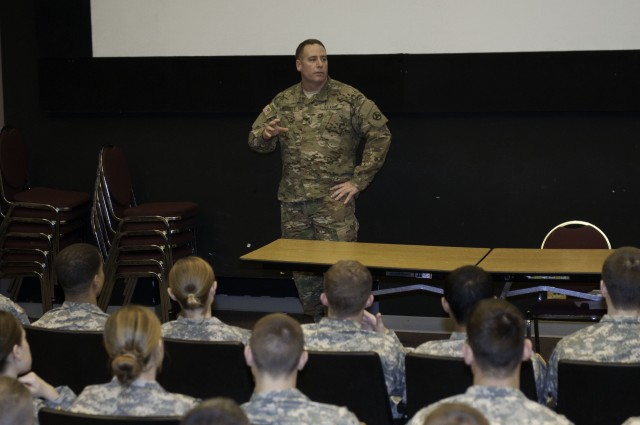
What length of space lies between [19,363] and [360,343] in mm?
1189

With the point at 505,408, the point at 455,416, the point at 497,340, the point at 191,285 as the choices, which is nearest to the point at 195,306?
the point at 191,285

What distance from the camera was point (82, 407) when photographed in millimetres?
2826

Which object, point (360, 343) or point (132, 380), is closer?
point (132, 380)

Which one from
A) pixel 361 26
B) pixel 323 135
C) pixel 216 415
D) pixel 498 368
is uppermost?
pixel 361 26

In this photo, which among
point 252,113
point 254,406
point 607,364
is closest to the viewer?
point 254,406

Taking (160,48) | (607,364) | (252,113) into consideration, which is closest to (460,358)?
(607,364)

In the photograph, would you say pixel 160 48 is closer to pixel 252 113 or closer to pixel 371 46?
pixel 252 113

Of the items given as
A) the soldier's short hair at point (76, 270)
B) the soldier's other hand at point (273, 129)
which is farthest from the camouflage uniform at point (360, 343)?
the soldier's other hand at point (273, 129)

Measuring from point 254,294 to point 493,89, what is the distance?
2240 millimetres

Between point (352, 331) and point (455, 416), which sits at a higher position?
point (455, 416)

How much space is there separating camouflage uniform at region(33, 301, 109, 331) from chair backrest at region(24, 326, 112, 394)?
0.22m

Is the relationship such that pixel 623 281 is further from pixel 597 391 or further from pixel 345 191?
pixel 345 191

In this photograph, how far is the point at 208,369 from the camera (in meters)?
3.46

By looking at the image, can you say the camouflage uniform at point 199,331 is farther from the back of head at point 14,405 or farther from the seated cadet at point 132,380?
the back of head at point 14,405
